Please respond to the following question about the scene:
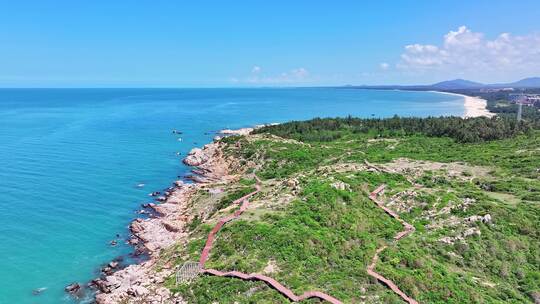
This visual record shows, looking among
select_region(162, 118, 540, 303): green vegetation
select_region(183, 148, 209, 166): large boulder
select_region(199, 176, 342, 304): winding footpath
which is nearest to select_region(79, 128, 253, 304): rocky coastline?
select_region(162, 118, 540, 303): green vegetation

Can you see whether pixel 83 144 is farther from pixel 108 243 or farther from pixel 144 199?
pixel 108 243

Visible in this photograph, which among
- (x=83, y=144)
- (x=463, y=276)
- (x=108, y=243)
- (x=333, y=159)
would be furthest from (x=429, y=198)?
(x=83, y=144)

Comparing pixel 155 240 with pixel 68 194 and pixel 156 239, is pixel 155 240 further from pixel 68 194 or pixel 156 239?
pixel 68 194

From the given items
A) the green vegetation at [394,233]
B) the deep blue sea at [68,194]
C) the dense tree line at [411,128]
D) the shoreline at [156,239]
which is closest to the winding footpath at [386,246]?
the green vegetation at [394,233]

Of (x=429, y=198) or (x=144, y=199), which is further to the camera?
(x=144, y=199)

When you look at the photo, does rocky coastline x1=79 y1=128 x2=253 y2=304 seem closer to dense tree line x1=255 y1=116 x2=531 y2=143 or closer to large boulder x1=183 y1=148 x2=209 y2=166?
large boulder x1=183 y1=148 x2=209 y2=166

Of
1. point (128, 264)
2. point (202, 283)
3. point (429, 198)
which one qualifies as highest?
point (429, 198)
